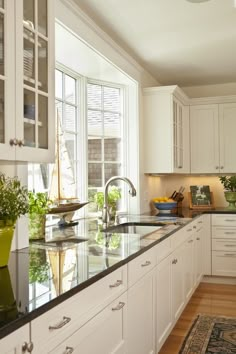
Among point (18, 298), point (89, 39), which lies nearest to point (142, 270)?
point (18, 298)

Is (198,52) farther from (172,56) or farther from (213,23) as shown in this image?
(213,23)

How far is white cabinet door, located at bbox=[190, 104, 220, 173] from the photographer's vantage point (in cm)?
519

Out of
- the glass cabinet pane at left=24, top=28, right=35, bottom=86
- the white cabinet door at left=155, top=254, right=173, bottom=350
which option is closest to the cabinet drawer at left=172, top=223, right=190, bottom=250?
the white cabinet door at left=155, top=254, right=173, bottom=350

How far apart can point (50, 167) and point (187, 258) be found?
5.23ft

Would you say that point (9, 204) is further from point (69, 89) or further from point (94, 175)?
point (94, 175)

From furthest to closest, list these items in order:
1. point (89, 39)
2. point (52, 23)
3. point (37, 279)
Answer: point (89, 39), point (52, 23), point (37, 279)

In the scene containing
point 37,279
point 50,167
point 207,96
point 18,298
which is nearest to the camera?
point 18,298

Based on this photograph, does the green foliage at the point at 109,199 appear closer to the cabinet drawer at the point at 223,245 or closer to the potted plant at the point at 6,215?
the cabinet drawer at the point at 223,245

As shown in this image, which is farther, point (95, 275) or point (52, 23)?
point (52, 23)

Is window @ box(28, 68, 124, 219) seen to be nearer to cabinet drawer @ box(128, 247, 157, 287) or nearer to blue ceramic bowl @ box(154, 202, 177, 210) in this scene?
blue ceramic bowl @ box(154, 202, 177, 210)

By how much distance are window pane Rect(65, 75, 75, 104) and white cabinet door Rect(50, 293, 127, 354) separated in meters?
2.26

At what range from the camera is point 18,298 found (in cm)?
132

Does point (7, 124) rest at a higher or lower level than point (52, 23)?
lower

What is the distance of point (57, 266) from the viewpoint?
1787mm
